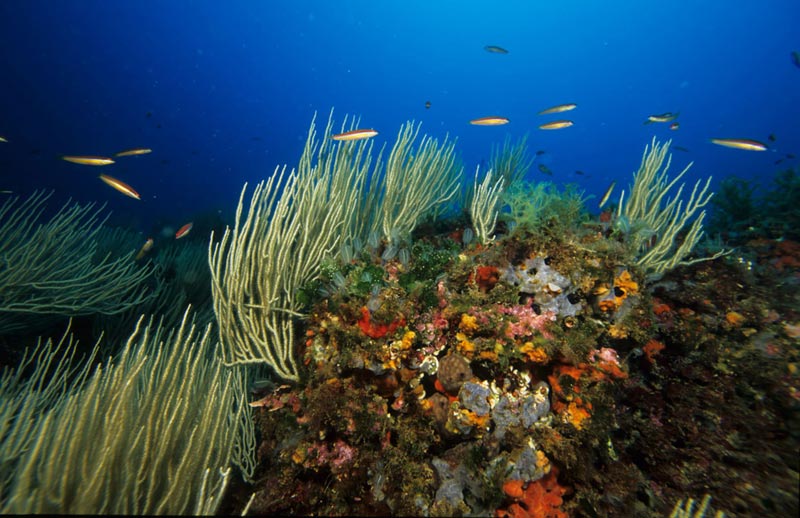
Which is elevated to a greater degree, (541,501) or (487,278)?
(487,278)

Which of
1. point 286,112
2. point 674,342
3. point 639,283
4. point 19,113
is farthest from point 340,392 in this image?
point 286,112

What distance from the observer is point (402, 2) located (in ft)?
290

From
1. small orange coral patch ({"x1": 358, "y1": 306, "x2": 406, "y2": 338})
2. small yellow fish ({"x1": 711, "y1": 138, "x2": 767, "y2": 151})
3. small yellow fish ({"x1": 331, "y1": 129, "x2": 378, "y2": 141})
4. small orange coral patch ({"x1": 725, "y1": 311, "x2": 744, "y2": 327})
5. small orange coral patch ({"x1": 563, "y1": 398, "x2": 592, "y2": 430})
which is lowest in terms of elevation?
small orange coral patch ({"x1": 563, "y1": 398, "x2": 592, "y2": 430})

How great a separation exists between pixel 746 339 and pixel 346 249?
364 centimetres

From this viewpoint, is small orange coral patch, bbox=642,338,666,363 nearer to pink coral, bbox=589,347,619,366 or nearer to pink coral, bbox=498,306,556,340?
pink coral, bbox=589,347,619,366

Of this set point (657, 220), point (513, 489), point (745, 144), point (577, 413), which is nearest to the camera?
point (513, 489)

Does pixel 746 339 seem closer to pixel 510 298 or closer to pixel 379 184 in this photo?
pixel 510 298

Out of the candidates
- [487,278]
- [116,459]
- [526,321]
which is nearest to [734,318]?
[526,321]

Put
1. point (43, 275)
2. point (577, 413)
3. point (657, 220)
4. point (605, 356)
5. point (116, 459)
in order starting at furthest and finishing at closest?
point (43, 275) → point (657, 220) → point (605, 356) → point (577, 413) → point (116, 459)

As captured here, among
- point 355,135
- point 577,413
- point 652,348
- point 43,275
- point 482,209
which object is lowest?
point 577,413

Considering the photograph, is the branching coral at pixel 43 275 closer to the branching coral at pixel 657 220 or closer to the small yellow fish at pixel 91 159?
the small yellow fish at pixel 91 159

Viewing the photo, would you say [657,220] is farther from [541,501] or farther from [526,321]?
[541,501]

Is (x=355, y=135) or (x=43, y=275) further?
(x=43, y=275)

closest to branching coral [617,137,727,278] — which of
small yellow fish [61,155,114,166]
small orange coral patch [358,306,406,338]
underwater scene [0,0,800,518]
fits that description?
underwater scene [0,0,800,518]
